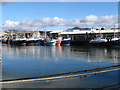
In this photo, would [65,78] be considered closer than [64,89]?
No

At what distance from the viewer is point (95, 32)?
133 meters

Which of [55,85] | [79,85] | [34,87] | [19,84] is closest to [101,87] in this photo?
[79,85]

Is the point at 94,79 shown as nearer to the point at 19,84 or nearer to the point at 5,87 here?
the point at 19,84

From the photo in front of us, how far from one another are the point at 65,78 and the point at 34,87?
2792 mm

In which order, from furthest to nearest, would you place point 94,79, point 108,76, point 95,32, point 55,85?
point 95,32 → point 108,76 → point 94,79 → point 55,85

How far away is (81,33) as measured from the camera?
136625 millimetres

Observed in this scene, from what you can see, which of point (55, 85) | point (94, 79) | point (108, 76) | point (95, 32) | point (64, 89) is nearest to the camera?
point (64, 89)

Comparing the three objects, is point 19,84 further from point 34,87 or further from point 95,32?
point 95,32

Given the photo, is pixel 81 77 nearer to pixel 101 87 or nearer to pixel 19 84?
pixel 101 87

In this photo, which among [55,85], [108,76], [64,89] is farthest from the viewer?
[108,76]

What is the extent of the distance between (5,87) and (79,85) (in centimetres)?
421

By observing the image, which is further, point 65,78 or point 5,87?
point 65,78

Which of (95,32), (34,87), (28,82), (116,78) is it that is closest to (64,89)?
(34,87)

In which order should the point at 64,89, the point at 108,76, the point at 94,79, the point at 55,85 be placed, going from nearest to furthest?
the point at 64,89 < the point at 55,85 < the point at 94,79 < the point at 108,76
